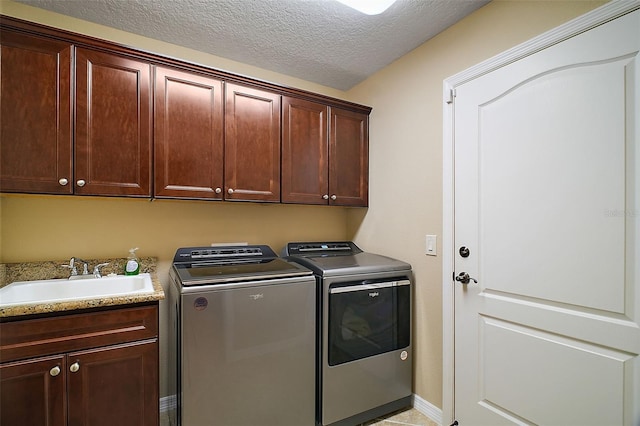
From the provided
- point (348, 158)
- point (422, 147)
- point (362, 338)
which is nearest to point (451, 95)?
point (422, 147)

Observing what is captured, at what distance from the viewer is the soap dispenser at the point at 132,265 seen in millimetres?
1967

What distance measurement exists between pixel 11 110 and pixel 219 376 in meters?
1.69

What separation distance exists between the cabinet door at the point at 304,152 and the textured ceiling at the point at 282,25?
41cm

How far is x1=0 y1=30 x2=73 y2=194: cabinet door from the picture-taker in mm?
1487

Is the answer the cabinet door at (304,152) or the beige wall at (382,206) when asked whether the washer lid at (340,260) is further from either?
the cabinet door at (304,152)

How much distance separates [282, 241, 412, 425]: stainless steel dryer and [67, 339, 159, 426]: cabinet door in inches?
37.0

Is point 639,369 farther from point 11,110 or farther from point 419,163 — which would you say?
point 11,110

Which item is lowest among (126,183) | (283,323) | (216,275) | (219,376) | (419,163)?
(219,376)

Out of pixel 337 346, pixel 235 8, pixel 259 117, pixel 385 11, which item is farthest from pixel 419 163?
pixel 235 8

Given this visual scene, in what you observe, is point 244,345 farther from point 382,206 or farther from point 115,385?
point 382,206

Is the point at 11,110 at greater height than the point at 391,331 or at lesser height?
Answer: greater

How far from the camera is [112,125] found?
5.57 feet

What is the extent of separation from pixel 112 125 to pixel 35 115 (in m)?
0.32

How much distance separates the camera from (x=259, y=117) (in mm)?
2121
